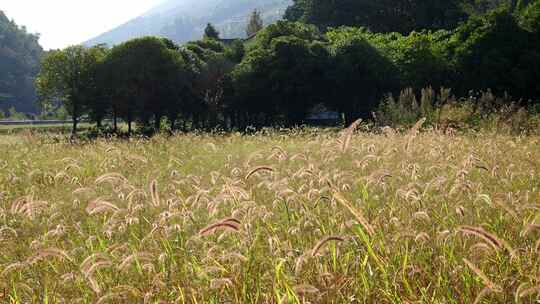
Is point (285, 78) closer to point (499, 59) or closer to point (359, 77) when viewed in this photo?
point (359, 77)

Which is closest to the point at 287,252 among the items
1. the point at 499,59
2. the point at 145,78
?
the point at 499,59

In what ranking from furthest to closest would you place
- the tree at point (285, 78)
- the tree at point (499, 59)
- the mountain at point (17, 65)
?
the mountain at point (17, 65)
the tree at point (285, 78)
the tree at point (499, 59)

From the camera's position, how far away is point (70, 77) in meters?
36.7

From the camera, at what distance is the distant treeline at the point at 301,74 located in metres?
31.1

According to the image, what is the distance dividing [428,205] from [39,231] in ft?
10.0

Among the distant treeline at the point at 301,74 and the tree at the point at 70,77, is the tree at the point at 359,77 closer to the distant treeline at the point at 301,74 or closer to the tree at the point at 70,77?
the distant treeline at the point at 301,74

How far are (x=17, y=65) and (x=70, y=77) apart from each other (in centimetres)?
12066

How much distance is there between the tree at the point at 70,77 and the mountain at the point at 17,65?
305 feet

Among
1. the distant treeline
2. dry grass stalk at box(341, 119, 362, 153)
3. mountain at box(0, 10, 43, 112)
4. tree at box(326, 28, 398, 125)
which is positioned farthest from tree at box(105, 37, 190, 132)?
mountain at box(0, 10, 43, 112)

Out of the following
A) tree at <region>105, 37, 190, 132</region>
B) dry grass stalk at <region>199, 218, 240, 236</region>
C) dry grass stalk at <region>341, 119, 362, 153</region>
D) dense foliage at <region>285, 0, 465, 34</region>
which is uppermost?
dense foliage at <region>285, 0, 465, 34</region>

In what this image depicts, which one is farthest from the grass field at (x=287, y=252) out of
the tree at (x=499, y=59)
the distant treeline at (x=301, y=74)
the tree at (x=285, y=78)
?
the tree at (x=499, y=59)

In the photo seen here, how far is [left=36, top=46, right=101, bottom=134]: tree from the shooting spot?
3609 cm

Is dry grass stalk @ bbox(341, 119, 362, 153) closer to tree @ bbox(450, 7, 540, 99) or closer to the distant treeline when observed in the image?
the distant treeline

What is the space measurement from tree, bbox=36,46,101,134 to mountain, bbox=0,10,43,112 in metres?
93.1
